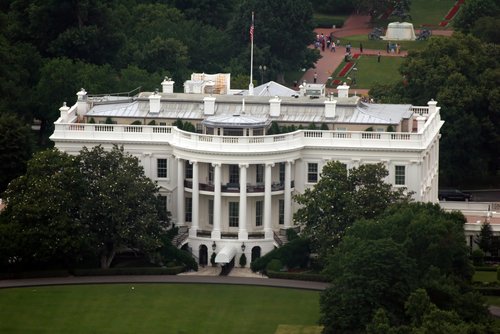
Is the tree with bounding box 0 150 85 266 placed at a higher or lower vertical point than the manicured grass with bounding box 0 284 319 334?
higher

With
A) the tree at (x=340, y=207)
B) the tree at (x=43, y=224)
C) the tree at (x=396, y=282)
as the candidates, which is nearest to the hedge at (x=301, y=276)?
the tree at (x=340, y=207)

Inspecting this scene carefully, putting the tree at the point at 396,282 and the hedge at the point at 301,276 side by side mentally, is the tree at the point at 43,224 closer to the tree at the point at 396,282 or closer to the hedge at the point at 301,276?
the hedge at the point at 301,276

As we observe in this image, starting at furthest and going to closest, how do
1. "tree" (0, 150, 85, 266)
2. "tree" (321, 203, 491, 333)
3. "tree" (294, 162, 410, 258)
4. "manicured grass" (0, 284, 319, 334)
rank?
"tree" (294, 162, 410, 258), "tree" (0, 150, 85, 266), "manicured grass" (0, 284, 319, 334), "tree" (321, 203, 491, 333)

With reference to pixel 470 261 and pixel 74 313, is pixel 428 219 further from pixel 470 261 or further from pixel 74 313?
pixel 74 313

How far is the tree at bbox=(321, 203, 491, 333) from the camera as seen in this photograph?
17475 centimetres

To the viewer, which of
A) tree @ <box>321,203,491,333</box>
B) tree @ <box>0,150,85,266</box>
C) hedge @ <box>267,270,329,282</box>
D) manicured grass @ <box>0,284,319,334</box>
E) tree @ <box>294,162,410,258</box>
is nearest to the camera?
tree @ <box>321,203,491,333</box>

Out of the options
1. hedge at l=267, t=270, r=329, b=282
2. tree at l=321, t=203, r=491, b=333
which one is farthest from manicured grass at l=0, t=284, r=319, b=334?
tree at l=321, t=203, r=491, b=333

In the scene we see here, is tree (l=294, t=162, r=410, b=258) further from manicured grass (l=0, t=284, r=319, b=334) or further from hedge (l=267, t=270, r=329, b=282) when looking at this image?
manicured grass (l=0, t=284, r=319, b=334)

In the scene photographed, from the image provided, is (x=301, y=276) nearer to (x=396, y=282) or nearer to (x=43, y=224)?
(x=43, y=224)

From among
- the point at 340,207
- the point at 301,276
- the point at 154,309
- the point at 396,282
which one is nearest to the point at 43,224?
the point at 154,309

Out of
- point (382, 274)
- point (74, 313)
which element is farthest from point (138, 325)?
point (382, 274)

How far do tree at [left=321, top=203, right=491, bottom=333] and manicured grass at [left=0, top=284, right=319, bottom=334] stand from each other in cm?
618

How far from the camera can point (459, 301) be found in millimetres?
176875

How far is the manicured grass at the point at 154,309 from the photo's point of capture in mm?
185375
